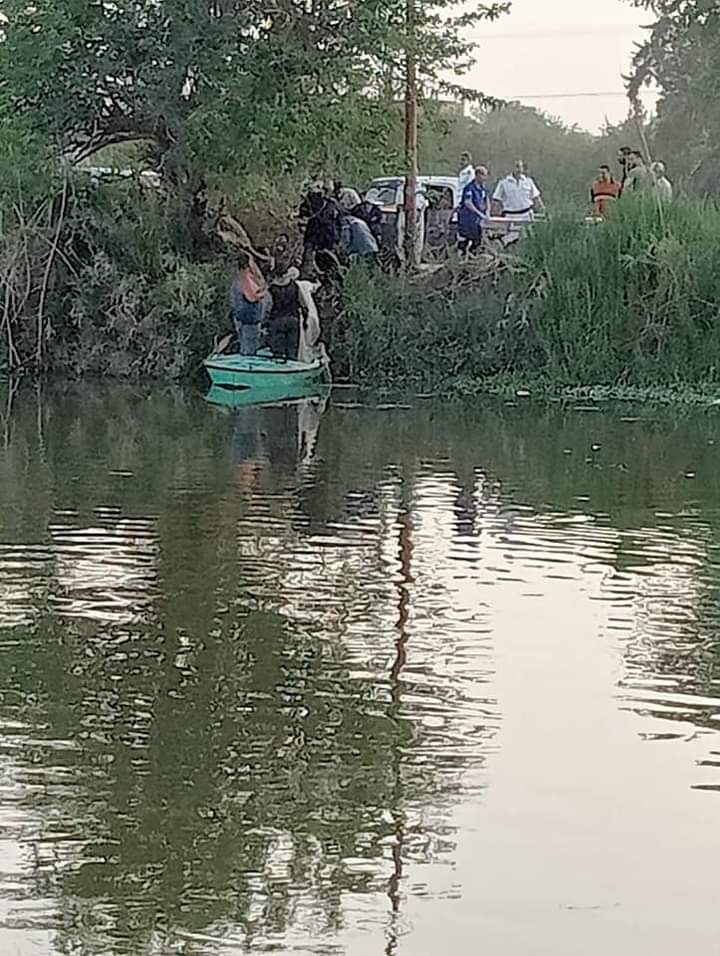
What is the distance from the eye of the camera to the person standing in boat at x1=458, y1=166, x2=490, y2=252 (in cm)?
2769

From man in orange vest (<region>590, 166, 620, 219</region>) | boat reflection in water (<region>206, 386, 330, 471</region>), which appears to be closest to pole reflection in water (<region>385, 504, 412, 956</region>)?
boat reflection in water (<region>206, 386, 330, 471</region>)

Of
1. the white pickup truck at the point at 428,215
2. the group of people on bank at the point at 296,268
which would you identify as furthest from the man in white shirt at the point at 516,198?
the group of people on bank at the point at 296,268

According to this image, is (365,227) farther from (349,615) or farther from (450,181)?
(349,615)

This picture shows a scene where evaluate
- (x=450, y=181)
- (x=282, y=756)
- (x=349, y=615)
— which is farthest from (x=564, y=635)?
(x=450, y=181)

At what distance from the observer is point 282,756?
7.87 meters

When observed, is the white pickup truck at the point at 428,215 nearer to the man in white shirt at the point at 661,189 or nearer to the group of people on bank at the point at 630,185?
the group of people on bank at the point at 630,185

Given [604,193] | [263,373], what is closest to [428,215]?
[604,193]

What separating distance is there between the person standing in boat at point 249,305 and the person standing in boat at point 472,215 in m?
3.39

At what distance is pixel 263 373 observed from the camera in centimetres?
2520

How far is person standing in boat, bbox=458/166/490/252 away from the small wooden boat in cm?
341

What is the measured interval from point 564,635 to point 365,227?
59.0ft

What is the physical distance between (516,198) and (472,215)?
52.2 inches

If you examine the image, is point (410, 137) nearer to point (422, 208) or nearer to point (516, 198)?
point (422, 208)

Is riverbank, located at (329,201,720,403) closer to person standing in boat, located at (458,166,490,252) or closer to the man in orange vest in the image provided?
→ the man in orange vest
